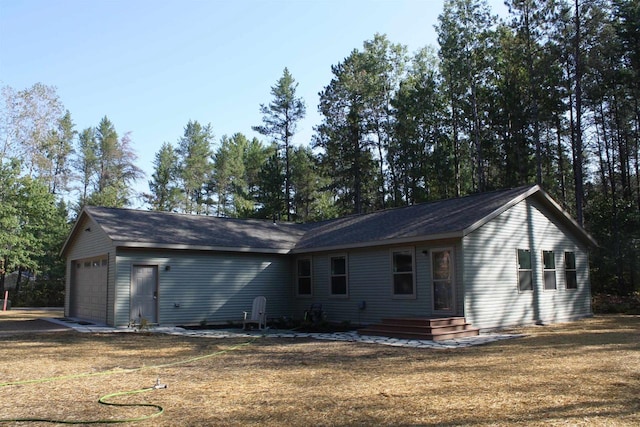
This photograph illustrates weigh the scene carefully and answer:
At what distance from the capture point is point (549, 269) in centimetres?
1557

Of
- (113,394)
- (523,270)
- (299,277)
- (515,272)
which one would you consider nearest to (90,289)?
(299,277)

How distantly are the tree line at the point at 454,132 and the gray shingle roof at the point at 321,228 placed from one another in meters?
9.90

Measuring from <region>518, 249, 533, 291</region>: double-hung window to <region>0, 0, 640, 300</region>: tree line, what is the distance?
940cm

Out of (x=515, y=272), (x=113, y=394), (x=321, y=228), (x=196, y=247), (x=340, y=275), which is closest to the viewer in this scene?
(x=113, y=394)

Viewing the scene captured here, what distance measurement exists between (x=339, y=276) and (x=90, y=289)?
7930 mm

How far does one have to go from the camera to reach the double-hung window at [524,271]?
47.5 ft

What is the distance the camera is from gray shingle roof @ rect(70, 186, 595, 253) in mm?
13836

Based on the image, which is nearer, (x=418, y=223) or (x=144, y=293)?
(x=418, y=223)

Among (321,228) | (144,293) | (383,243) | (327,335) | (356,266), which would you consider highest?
(321,228)

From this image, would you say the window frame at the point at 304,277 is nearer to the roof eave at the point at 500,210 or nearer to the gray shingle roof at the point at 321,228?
the gray shingle roof at the point at 321,228

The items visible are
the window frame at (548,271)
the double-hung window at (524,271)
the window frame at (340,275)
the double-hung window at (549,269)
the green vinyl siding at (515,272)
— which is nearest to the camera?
the green vinyl siding at (515,272)

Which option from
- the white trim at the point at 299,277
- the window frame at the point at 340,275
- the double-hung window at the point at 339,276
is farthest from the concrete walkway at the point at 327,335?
the white trim at the point at 299,277

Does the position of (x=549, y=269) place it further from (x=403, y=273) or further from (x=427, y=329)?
(x=427, y=329)

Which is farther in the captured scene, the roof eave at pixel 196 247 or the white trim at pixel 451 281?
the roof eave at pixel 196 247
